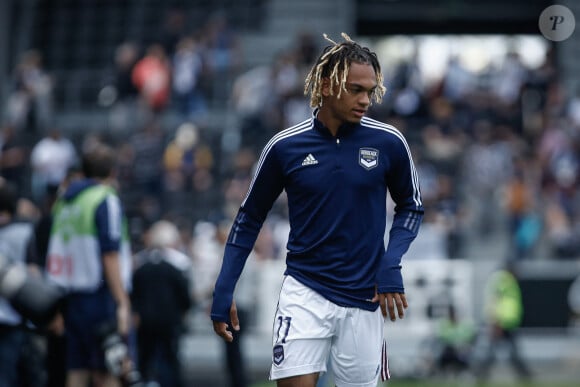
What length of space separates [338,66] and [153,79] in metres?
17.8

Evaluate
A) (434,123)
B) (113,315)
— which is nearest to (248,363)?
(434,123)

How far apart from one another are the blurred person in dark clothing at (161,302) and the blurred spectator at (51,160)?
9.09 metres

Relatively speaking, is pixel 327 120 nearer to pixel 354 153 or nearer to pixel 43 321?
pixel 354 153

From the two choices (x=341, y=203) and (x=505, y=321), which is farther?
(x=505, y=321)

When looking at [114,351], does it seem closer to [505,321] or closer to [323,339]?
[323,339]

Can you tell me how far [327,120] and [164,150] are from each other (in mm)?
16450

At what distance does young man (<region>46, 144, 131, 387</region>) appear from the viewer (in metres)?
9.70

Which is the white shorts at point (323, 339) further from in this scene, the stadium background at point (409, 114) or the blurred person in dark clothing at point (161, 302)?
the stadium background at point (409, 114)

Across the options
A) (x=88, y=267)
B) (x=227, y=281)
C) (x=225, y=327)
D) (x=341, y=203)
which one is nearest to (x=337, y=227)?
(x=341, y=203)

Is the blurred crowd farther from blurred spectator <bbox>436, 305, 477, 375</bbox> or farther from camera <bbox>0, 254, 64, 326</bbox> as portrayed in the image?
camera <bbox>0, 254, 64, 326</bbox>

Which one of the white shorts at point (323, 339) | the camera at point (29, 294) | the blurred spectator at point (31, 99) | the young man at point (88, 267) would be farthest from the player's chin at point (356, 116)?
the blurred spectator at point (31, 99)

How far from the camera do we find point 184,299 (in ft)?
45.5

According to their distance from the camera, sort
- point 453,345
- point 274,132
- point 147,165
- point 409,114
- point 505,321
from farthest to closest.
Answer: point 409,114 < point 274,132 < point 147,165 < point 505,321 < point 453,345

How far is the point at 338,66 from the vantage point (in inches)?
270
